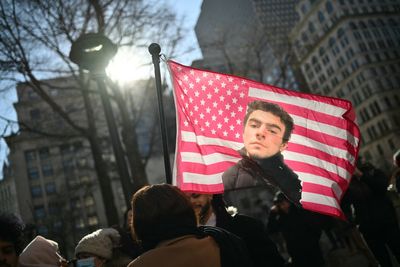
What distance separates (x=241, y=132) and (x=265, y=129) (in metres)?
0.28

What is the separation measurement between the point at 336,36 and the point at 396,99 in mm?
18494

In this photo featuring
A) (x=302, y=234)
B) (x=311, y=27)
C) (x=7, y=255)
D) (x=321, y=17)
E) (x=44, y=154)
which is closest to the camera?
(x=7, y=255)

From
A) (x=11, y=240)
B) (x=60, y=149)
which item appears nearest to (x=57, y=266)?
(x=11, y=240)

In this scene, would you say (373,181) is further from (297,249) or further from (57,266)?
(57,266)

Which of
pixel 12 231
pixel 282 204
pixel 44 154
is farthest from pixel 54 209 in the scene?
pixel 12 231

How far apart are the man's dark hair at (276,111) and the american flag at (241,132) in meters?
0.05

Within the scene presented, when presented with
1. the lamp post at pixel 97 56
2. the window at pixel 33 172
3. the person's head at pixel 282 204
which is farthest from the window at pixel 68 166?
the person's head at pixel 282 204

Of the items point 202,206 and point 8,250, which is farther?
point 202,206

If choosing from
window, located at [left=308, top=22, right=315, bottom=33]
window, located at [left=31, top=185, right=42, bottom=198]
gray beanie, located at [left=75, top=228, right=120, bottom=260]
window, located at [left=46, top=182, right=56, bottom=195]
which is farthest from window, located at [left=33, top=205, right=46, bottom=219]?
window, located at [left=308, top=22, right=315, bottom=33]

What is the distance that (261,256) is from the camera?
10.2 ft

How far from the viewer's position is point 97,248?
3.38 metres

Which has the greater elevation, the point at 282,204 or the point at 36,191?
the point at 36,191

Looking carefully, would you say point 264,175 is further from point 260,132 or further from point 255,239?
point 255,239

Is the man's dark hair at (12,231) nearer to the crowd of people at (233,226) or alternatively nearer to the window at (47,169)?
the crowd of people at (233,226)
